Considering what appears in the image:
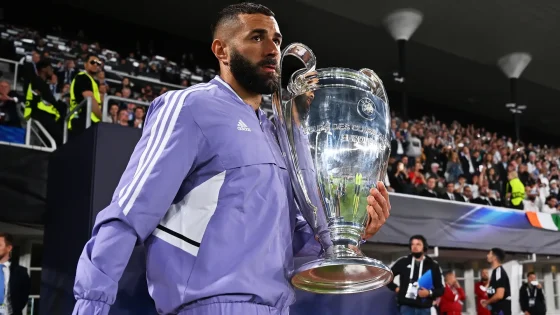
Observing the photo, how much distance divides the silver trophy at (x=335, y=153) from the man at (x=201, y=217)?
0.16 feet

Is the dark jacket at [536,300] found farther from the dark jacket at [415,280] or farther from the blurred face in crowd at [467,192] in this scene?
the dark jacket at [415,280]

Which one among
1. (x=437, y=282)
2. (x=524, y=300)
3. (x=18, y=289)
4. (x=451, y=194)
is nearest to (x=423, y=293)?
(x=437, y=282)

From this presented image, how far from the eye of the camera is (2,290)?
4449mm

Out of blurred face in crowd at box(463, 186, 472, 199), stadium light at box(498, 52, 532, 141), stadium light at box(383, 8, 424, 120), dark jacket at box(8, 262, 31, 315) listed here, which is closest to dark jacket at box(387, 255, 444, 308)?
dark jacket at box(8, 262, 31, 315)

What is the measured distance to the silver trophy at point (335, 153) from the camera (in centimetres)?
129

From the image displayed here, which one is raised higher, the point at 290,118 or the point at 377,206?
the point at 290,118

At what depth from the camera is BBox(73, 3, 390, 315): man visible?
108cm

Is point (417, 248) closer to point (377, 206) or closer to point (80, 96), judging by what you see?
point (80, 96)

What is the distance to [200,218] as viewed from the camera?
1173 mm

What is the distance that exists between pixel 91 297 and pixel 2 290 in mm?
3865

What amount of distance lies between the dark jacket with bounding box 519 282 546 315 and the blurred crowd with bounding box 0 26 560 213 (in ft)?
5.36

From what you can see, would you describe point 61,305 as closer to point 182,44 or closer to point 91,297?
point 91,297

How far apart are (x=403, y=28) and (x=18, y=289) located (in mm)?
10219

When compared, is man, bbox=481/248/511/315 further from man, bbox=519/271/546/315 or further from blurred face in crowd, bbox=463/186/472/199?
blurred face in crowd, bbox=463/186/472/199
